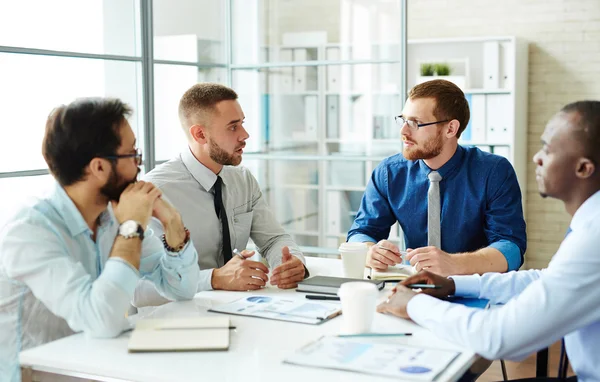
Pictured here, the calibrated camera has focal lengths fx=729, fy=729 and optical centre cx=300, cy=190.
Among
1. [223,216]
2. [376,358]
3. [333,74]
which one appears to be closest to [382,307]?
[376,358]

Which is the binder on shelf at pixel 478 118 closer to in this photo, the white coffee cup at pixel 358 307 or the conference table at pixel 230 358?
the conference table at pixel 230 358

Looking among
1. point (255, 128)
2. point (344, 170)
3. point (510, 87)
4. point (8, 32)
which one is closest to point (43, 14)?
point (8, 32)

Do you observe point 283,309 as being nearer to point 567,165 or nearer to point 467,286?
point 467,286

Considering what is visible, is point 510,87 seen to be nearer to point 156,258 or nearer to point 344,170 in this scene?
point 344,170

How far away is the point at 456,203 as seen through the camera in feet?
8.64

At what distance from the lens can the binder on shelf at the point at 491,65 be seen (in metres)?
5.91

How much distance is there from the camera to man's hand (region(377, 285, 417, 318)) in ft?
→ 5.59

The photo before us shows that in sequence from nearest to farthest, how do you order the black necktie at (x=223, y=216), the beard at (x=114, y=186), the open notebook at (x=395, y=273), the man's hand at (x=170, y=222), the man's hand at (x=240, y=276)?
the beard at (x=114, y=186) < the man's hand at (x=170, y=222) < the man's hand at (x=240, y=276) < the open notebook at (x=395, y=273) < the black necktie at (x=223, y=216)

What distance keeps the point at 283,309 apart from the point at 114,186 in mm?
515

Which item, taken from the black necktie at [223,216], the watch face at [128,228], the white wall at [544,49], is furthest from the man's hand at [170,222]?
the white wall at [544,49]

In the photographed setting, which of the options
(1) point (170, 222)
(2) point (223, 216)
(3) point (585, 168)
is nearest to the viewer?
(3) point (585, 168)

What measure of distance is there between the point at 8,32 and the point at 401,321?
2.20 metres

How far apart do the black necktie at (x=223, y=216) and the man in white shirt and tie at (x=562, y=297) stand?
92 centimetres

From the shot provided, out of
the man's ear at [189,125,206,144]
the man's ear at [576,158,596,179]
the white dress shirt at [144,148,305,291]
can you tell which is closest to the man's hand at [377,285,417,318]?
the man's ear at [576,158,596,179]
